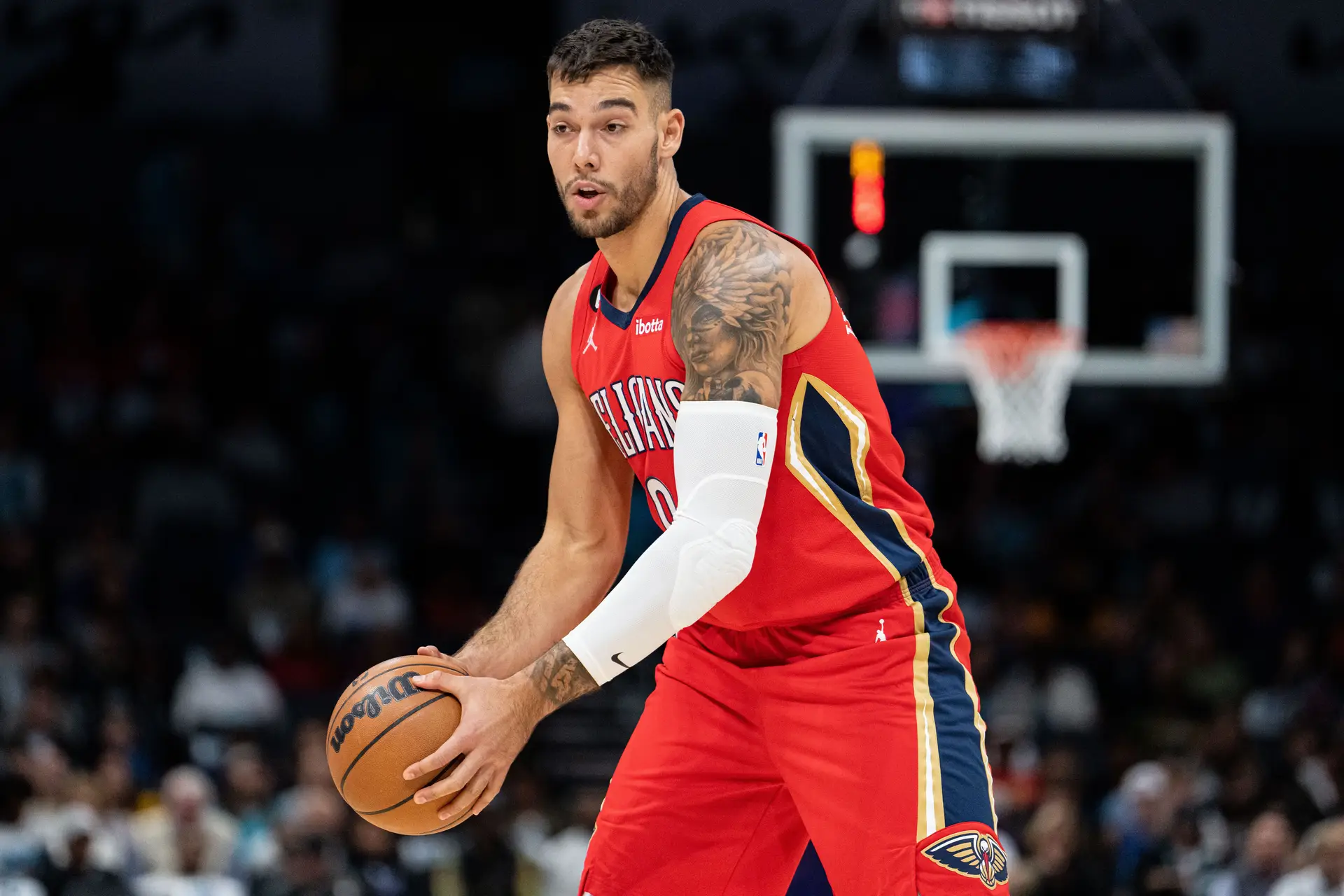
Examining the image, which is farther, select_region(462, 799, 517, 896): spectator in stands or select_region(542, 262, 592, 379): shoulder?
select_region(462, 799, 517, 896): spectator in stands

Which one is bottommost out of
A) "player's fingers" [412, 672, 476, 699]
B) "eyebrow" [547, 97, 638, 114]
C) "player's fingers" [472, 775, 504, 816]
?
"player's fingers" [472, 775, 504, 816]

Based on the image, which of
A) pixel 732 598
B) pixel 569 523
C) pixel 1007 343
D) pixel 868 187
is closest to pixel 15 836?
pixel 569 523

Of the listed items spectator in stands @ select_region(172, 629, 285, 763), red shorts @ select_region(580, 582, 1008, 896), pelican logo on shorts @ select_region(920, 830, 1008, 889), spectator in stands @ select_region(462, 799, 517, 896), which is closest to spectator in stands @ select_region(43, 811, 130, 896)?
spectator in stands @ select_region(462, 799, 517, 896)

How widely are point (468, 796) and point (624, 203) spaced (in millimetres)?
1260

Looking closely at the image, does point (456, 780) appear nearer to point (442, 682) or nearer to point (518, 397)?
point (442, 682)

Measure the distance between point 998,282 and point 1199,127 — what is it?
4.39 ft

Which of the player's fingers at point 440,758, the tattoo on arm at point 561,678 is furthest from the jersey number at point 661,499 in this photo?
the player's fingers at point 440,758

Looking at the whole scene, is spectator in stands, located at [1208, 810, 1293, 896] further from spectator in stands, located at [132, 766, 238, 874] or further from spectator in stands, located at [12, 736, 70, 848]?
spectator in stands, located at [12, 736, 70, 848]

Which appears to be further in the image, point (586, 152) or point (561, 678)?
point (586, 152)

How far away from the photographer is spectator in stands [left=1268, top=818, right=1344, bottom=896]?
8062 millimetres

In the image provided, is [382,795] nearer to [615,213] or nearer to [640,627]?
[640,627]

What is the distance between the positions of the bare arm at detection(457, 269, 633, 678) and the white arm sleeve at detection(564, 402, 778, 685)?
64 cm

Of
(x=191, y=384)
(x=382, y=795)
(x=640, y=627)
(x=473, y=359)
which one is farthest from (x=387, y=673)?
(x=473, y=359)

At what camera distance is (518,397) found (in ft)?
44.0
